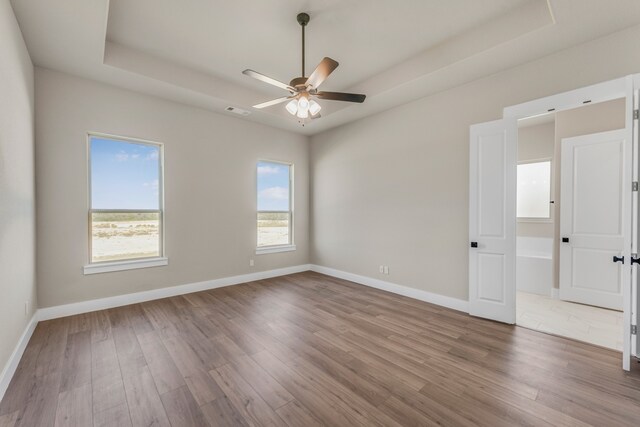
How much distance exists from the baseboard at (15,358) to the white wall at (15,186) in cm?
6

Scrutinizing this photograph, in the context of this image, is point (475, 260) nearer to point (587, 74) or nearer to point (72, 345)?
point (587, 74)

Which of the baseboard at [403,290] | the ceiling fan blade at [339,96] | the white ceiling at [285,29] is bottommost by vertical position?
the baseboard at [403,290]

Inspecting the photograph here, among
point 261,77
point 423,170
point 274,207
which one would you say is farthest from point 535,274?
point 261,77

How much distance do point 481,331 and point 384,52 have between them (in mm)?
3579

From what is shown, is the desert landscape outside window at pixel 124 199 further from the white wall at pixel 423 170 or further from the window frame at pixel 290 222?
the white wall at pixel 423 170

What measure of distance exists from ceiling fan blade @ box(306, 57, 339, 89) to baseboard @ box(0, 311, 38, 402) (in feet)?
11.4

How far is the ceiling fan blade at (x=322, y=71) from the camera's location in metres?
2.46

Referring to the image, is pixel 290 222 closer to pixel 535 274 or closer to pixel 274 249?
pixel 274 249

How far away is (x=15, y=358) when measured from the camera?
231 centimetres

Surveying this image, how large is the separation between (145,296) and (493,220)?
4964 mm

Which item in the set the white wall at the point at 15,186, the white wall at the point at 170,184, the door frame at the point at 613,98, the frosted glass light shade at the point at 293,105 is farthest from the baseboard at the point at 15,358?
the door frame at the point at 613,98

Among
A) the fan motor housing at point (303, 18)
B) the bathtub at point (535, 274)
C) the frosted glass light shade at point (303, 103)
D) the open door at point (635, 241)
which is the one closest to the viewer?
the open door at point (635, 241)

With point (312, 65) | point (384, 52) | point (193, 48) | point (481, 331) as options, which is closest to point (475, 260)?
point (481, 331)

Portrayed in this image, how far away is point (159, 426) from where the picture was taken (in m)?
1.69
